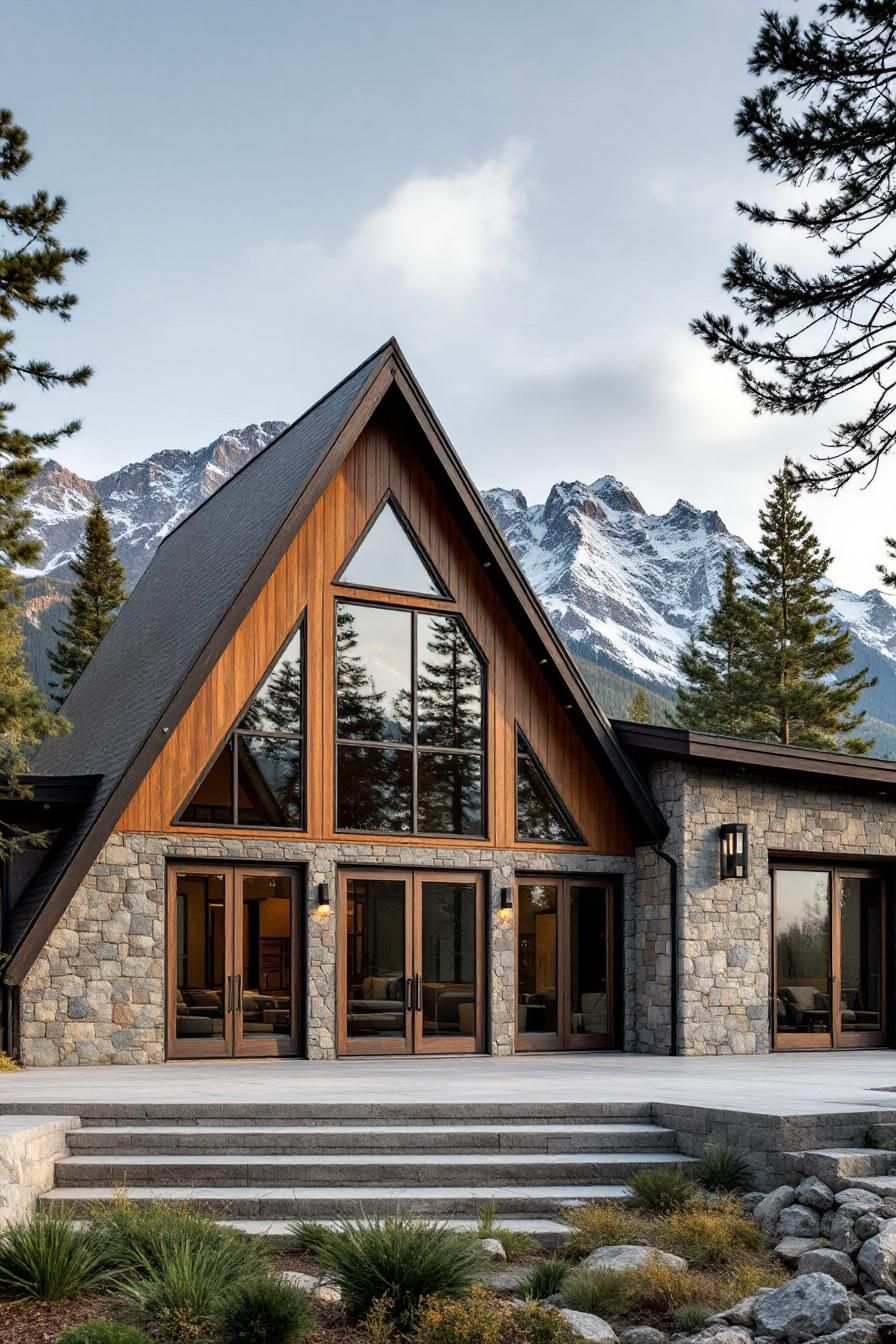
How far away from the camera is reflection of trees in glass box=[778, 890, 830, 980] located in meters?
16.3

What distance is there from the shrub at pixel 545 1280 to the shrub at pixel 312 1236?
3.39ft

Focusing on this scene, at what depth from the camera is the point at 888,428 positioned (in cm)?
728

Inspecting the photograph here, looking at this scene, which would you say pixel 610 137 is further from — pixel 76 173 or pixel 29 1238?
pixel 29 1238

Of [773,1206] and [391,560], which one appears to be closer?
[773,1206]

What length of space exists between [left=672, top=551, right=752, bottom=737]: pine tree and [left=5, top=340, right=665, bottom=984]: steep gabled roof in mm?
23965

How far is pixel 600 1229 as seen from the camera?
24.8 ft

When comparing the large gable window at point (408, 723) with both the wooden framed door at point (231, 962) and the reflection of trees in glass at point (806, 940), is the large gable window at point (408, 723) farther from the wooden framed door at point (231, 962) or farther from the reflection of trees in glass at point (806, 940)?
the reflection of trees in glass at point (806, 940)

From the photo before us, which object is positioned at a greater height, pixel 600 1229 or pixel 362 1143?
pixel 362 1143

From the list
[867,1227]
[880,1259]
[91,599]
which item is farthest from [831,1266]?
[91,599]

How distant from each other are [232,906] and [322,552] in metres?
3.90

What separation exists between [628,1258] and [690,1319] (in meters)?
0.72

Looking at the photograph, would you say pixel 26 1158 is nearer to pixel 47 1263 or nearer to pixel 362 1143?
pixel 47 1263

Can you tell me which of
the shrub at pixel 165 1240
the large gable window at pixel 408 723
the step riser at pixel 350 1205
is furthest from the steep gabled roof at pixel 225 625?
the shrub at pixel 165 1240

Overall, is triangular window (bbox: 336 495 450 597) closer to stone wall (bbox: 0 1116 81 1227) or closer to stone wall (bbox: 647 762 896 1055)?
stone wall (bbox: 647 762 896 1055)
